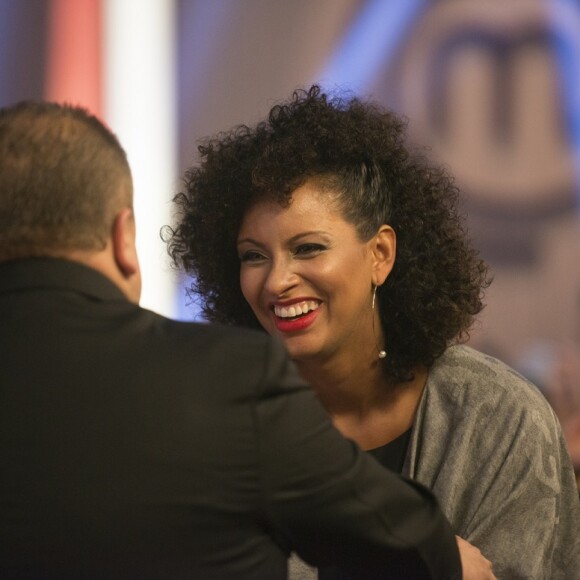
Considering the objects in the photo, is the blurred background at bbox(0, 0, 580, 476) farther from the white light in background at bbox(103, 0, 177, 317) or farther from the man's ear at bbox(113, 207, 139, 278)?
the man's ear at bbox(113, 207, 139, 278)

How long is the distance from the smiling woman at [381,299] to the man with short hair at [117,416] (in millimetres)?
916

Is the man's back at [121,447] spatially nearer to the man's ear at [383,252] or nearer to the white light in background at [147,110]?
the man's ear at [383,252]

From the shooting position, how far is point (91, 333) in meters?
1.33

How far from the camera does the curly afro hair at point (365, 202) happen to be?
247 centimetres

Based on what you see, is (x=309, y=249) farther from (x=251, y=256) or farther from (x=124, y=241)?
(x=124, y=241)

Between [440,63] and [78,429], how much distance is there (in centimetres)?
333

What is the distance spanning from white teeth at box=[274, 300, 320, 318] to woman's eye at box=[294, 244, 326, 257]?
0.35ft

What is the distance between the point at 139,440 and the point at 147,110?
299 cm

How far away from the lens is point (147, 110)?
4.14m

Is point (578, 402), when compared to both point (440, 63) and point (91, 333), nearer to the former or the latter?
point (440, 63)

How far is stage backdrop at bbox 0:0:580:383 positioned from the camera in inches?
162

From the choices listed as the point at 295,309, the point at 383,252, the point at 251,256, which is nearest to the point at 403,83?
the point at 383,252

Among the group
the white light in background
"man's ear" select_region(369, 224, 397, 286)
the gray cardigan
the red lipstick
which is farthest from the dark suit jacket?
the white light in background

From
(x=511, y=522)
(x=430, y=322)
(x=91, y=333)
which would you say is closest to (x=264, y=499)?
(x=91, y=333)
